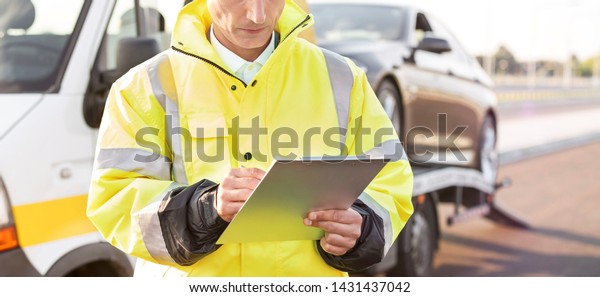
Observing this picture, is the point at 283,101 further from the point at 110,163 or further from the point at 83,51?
the point at 83,51

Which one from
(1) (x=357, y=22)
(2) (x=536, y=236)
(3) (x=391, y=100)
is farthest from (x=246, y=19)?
(2) (x=536, y=236)

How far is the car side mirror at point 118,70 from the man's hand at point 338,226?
1.53m

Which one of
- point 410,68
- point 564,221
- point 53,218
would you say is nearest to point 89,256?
point 53,218

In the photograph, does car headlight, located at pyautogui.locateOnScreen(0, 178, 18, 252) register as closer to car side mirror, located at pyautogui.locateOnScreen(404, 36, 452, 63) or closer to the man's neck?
the man's neck

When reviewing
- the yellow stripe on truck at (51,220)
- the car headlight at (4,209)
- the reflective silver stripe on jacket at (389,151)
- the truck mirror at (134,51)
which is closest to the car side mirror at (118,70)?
the truck mirror at (134,51)

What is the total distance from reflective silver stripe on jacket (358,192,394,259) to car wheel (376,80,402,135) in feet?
13.2

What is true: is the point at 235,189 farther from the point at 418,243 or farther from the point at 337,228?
A: the point at 418,243

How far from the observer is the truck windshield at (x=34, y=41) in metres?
3.45

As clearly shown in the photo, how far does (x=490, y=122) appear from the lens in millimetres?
8258

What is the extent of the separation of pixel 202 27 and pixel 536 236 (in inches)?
266

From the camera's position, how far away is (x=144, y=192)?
2.05 meters

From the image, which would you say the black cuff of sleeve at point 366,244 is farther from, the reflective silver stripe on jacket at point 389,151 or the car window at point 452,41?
the car window at point 452,41

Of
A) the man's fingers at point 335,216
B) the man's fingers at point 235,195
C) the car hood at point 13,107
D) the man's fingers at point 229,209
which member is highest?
the man's fingers at point 235,195

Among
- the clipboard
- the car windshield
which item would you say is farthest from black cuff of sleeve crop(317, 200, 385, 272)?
the car windshield
